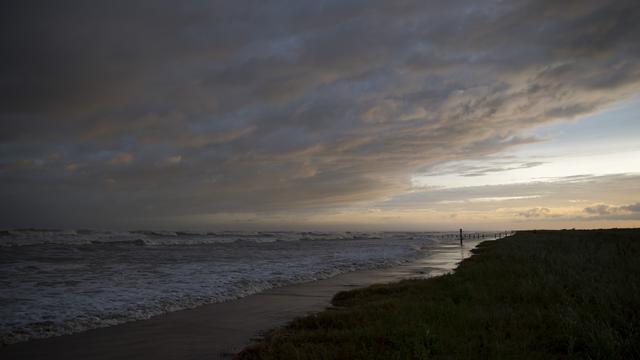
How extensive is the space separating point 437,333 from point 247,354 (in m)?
3.96

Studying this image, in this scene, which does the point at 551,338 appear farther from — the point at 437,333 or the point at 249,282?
the point at 249,282

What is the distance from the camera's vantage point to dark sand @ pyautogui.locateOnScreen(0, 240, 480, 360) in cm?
922

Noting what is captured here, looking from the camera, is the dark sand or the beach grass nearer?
the beach grass

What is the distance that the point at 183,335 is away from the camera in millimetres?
10812

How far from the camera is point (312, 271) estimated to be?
88.7 ft

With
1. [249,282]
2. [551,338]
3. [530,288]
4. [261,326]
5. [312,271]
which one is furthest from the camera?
[312,271]

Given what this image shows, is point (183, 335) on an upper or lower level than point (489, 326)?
lower

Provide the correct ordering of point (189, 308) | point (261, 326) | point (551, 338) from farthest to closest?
point (189, 308) → point (261, 326) → point (551, 338)

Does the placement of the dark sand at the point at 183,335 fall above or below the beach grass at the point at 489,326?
below

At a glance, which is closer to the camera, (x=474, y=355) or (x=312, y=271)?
(x=474, y=355)

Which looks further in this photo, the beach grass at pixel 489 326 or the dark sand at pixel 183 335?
the dark sand at pixel 183 335

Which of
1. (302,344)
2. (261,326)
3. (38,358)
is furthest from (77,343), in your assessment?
(302,344)

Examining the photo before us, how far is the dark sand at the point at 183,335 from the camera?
30.2ft

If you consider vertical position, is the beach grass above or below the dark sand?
above
